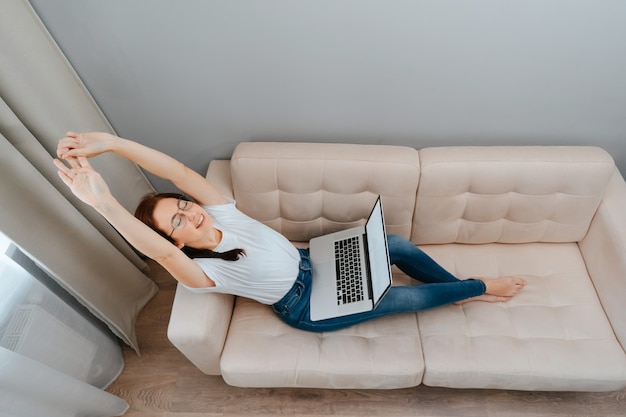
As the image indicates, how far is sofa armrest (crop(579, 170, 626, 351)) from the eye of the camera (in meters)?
1.62

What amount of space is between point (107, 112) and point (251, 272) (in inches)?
36.1

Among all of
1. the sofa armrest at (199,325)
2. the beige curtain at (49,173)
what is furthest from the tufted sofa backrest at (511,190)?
the beige curtain at (49,173)

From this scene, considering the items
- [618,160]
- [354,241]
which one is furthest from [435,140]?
[618,160]

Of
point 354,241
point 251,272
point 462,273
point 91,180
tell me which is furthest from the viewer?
point 462,273

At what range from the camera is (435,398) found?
1841 mm

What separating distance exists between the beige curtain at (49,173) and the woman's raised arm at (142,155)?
0.17 metres

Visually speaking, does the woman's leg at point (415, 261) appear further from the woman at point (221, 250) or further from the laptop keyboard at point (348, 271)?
the laptop keyboard at point (348, 271)

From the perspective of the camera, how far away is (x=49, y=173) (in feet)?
5.04

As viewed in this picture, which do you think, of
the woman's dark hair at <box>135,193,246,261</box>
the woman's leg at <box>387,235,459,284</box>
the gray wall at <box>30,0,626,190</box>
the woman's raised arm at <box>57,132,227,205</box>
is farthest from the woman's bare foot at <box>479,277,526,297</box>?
the woman's raised arm at <box>57,132,227,205</box>

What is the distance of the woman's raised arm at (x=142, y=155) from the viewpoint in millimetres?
1292

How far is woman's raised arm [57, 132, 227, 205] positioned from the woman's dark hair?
74mm

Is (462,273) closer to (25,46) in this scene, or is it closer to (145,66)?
(145,66)

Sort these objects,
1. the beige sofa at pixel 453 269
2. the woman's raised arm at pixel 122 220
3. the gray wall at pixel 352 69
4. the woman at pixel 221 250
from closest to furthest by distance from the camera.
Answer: the woman's raised arm at pixel 122 220 → the woman at pixel 221 250 → the gray wall at pixel 352 69 → the beige sofa at pixel 453 269

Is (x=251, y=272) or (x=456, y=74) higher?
(x=456, y=74)
